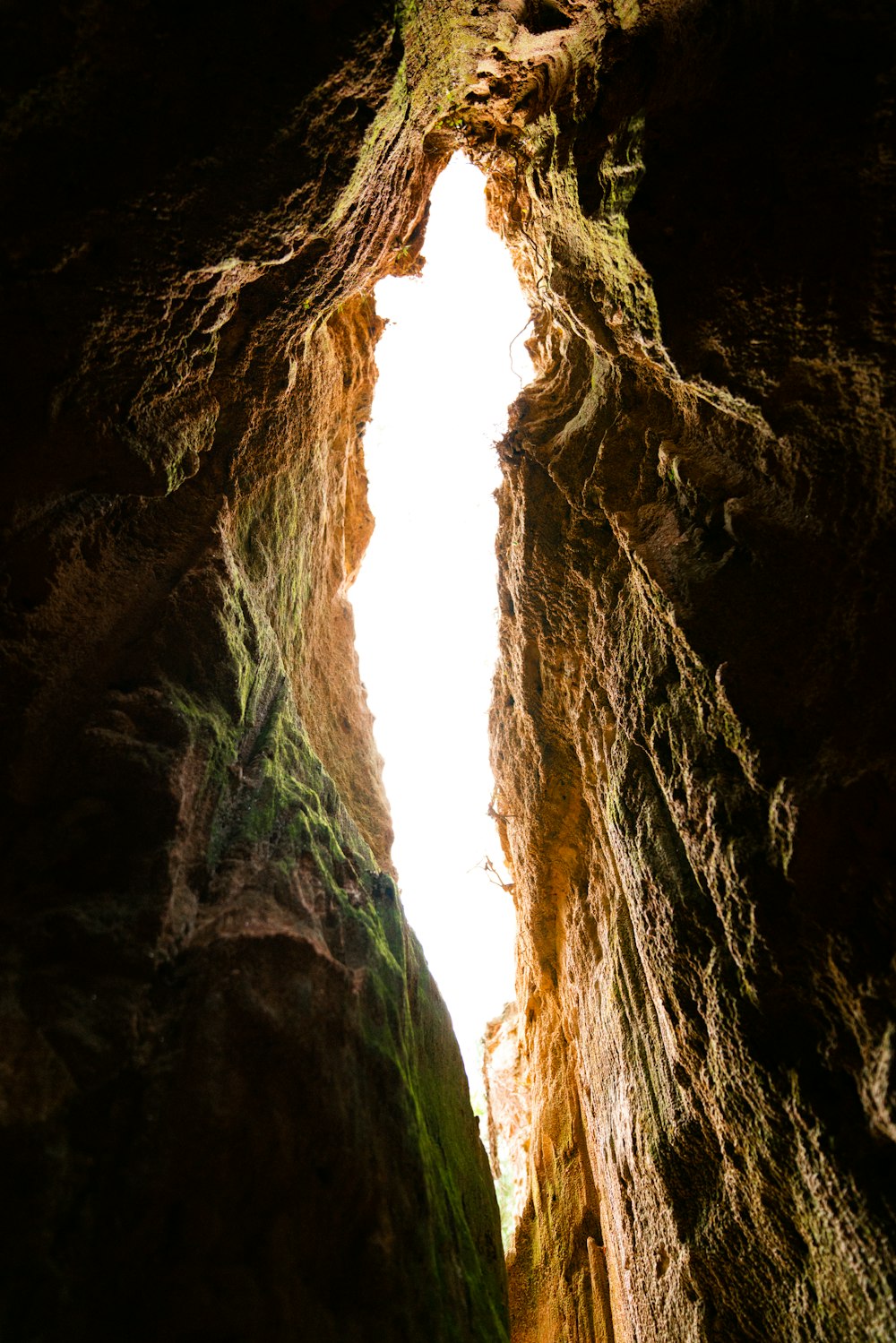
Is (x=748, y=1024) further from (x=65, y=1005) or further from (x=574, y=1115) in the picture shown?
(x=574, y=1115)

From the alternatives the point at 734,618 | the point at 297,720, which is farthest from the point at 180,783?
the point at 734,618

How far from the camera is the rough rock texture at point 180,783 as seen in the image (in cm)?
243

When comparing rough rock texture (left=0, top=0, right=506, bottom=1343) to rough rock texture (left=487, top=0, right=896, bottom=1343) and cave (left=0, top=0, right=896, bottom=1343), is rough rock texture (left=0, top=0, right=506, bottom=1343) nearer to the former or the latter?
cave (left=0, top=0, right=896, bottom=1343)

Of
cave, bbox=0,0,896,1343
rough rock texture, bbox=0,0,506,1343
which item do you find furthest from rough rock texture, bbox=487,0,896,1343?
rough rock texture, bbox=0,0,506,1343

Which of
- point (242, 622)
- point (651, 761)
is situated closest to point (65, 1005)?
point (242, 622)

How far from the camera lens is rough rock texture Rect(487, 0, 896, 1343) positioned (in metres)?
2.70

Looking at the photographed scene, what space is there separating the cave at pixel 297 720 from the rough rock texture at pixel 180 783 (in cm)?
2

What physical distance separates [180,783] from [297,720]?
1.71 meters

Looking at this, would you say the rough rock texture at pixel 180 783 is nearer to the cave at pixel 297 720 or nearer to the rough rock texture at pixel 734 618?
the cave at pixel 297 720

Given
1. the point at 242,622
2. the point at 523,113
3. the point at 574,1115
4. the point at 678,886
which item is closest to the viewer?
the point at 678,886

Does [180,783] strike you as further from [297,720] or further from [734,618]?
[734,618]

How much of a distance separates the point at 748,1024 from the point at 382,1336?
2004 millimetres

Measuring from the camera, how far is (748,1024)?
3.21 metres

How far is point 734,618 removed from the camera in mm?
3393
